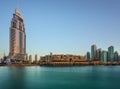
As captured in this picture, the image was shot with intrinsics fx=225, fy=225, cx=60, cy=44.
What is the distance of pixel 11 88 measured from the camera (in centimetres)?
5097

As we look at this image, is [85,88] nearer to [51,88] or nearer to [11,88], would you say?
[51,88]

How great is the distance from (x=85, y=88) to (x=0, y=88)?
19.6m

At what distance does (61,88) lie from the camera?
5272 cm

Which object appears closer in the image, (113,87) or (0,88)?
(0,88)

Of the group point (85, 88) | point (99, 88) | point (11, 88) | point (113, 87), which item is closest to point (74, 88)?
point (85, 88)

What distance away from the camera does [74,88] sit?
5284cm

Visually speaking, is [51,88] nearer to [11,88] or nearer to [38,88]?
[38,88]

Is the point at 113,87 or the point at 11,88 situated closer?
the point at 11,88

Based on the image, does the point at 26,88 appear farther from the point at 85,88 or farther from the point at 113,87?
the point at 113,87

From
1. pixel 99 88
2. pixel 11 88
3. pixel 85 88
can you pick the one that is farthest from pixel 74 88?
pixel 11 88

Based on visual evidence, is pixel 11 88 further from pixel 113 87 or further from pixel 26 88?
pixel 113 87

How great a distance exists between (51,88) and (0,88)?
11.7 m

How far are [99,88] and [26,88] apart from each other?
1710 cm

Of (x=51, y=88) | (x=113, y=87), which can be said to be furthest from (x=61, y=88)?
(x=113, y=87)
